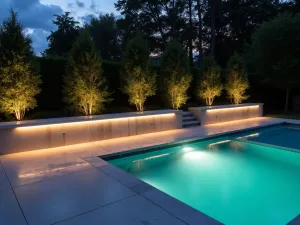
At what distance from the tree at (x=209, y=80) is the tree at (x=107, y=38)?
2270 cm

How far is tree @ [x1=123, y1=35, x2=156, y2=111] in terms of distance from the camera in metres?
8.28

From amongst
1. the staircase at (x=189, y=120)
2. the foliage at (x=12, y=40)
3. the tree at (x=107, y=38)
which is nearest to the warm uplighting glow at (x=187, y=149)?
the staircase at (x=189, y=120)

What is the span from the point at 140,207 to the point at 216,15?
23016 mm

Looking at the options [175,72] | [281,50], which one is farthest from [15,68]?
[281,50]

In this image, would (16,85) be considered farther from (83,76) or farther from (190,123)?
(190,123)

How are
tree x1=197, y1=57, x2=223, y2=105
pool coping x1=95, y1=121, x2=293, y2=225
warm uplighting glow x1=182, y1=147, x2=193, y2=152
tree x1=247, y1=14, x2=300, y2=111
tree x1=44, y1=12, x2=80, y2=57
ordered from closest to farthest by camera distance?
pool coping x1=95, y1=121, x2=293, y2=225, warm uplighting glow x1=182, y1=147, x2=193, y2=152, tree x1=197, y1=57, x2=223, y2=105, tree x1=247, y1=14, x2=300, y2=111, tree x1=44, y1=12, x2=80, y2=57

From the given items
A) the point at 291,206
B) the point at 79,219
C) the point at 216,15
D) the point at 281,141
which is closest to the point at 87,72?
the point at 79,219

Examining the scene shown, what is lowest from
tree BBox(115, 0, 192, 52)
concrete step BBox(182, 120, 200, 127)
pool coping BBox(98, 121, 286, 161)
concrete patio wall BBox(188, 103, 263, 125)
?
pool coping BBox(98, 121, 286, 161)

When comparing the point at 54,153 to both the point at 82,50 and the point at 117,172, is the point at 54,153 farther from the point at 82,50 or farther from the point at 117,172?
the point at 82,50

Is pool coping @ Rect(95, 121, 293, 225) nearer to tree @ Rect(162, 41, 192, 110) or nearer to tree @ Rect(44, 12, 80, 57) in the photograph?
tree @ Rect(162, 41, 192, 110)

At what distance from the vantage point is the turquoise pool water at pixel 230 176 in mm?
3256

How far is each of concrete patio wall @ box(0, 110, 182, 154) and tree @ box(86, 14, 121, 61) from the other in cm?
2512

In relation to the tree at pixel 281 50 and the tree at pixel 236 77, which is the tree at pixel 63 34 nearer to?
the tree at pixel 236 77

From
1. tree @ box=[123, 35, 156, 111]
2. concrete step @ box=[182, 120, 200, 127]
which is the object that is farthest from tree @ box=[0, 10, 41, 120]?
concrete step @ box=[182, 120, 200, 127]
